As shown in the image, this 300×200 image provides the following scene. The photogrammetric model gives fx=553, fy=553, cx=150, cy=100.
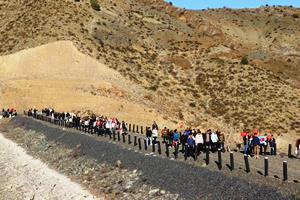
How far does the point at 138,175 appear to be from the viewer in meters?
29.1

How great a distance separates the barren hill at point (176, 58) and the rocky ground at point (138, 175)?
30.1 meters

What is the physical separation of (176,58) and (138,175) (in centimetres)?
7588

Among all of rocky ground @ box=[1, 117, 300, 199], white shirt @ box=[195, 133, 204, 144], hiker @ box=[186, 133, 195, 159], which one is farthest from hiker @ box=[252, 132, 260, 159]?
rocky ground @ box=[1, 117, 300, 199]

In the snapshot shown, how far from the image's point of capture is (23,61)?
84562 millimetres

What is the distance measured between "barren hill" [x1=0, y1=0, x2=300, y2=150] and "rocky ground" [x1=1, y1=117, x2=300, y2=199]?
30.1 metres

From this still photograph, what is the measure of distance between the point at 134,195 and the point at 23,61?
6140 centimetres

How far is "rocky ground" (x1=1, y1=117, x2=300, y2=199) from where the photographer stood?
21.9 metres

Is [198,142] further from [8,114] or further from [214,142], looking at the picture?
[8,114]

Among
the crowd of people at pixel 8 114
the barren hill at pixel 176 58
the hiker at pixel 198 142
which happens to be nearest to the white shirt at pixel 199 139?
the hiker at pixel 198 142

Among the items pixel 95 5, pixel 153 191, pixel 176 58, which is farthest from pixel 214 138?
pixel 95 5

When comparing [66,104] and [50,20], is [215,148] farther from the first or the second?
[50,20]

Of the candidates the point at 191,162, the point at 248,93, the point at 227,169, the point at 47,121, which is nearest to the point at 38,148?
the point at 47,121

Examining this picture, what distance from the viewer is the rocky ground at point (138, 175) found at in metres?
21.9

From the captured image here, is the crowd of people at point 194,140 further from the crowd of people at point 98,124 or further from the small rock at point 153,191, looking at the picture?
the crowd of people at point 98,124
